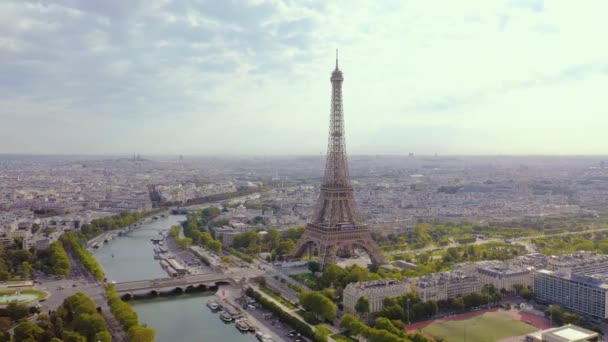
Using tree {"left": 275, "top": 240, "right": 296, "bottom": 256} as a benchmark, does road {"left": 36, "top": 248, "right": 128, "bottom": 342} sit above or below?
below

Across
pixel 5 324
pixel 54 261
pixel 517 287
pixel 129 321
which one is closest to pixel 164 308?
pixel 129 321

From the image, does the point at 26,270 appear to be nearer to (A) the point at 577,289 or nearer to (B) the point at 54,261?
(B) the point at 54,261

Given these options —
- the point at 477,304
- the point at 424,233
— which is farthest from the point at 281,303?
the point at 424,233

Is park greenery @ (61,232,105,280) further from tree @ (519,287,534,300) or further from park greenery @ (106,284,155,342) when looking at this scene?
tree @ (519,287,534,300)

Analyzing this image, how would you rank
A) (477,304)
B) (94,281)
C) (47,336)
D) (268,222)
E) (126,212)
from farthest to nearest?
(126,212) < (268,222) < (94,281) < (477,304) < (47,336)

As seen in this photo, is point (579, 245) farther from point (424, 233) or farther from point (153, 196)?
point (153, 196)

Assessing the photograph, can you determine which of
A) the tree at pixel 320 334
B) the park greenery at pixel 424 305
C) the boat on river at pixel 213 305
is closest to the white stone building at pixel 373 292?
the park greenery at pixel 424 305

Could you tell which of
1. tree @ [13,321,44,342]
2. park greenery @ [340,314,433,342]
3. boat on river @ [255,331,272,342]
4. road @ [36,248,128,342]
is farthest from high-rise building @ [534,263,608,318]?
tree @ [13,321,44,342]
